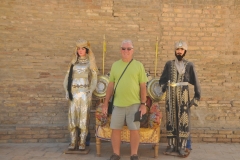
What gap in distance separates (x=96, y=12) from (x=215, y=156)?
12.2ft

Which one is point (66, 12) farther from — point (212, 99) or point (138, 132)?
point (212, 99)

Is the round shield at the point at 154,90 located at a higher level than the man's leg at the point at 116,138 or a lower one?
higher

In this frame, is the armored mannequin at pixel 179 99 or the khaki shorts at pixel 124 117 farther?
the armored mannequin at pixel 179 99

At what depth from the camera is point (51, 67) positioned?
573cm

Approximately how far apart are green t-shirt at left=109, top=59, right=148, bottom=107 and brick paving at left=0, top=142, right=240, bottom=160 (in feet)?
3.57

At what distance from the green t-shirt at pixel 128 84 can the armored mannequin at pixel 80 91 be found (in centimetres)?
76

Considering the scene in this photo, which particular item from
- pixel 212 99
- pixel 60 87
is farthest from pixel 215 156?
pixel 60 87

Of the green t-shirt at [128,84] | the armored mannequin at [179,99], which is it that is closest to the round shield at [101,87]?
the green t-shirt at [128,84]

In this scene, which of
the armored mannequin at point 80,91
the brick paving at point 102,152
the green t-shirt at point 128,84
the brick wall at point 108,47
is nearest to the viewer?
the green t-shirt at point 128,84

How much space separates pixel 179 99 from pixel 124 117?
108 centimetres

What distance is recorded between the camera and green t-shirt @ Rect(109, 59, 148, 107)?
13.9ft

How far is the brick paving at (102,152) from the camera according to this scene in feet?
15.2

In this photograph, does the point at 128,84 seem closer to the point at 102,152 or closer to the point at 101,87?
the point at 101,87

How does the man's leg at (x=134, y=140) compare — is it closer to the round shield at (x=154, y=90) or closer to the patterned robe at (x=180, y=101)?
the patterned robe at (x=180, y=101)
